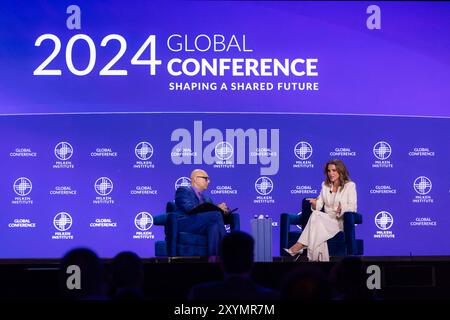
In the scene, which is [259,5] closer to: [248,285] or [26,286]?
[26,286]

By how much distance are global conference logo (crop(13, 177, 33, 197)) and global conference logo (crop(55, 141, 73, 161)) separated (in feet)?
1.27

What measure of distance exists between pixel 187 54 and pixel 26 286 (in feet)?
10.0

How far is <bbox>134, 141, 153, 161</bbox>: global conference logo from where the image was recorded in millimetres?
7742

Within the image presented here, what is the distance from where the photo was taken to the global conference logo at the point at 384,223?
773 centimetres

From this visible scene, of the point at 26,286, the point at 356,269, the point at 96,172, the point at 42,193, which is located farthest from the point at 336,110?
the point at 356,269

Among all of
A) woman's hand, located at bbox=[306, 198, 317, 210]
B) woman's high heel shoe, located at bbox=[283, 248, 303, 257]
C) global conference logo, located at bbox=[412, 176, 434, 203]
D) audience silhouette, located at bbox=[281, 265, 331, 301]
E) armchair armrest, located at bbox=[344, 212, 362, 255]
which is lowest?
woman's high heel shoe, located at bbox=[283, 248, 303, 257]

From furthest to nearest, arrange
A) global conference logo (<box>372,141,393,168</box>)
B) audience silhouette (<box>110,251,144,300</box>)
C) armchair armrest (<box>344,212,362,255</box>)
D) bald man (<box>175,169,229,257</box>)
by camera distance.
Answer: global conference logo (<box>372,141,393,168</box>), armchair armrest (<box>344,212,362,255</box>), bald man (<box>175,169,229,257</box>), audience silhouette (<box>110,251,144,300</box>)

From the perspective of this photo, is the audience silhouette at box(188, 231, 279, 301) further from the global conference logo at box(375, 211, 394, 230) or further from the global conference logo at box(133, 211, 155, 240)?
the global conference logo at box(375, 211, 394, 230)

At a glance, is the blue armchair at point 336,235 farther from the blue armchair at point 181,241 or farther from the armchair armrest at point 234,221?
the blue armchair at point 181,241

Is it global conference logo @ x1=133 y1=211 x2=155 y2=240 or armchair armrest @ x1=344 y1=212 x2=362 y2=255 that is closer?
armchair armrest @ x1=344 y1=212 x2=362 y2=255

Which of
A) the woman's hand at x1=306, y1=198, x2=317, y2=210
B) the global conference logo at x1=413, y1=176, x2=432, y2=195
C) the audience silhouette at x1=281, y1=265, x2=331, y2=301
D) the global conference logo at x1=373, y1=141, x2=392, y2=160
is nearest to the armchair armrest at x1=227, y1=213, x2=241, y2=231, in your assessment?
the woman's hand at x1=306, y1=198, x2=317, y2=210

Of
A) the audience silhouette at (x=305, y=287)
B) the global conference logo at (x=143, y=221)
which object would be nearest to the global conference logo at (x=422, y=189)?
the global conference logo at (x=143, y=221)
